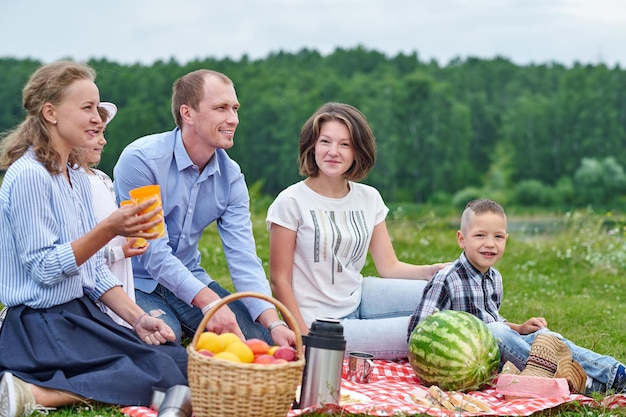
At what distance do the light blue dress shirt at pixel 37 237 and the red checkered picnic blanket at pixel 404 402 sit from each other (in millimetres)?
704

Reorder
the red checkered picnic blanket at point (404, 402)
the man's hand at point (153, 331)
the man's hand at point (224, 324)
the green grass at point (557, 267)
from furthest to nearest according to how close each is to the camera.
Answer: the green grass at point (557, 267) < the man's hand at point (224, 324) < the man's hand at point (153, 331) < the red checkered picnic blanket at point (404, 402)

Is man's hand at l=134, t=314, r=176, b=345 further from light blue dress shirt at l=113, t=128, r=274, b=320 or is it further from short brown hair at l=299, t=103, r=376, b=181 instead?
short brown hair at l=299, t=103, r=376, b=181

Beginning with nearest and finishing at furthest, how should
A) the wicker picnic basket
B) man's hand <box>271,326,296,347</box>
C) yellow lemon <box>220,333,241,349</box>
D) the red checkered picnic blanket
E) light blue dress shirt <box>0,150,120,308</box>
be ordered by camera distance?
1. the wicker picnic basket
2. yellow lemon <box>220,333,241,349</box>
3. light blue dress shirt <box>0,150,120,308</box>
4. the red checkered picnic blanket
5. man's hand <box>271,326,296,347</box>

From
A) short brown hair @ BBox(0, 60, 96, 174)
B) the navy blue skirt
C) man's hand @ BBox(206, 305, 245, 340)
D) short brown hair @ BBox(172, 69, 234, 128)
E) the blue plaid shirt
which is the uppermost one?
short brown hair @ BBox(172, 69, 234, 128)

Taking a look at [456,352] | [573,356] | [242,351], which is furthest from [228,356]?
[573,356]

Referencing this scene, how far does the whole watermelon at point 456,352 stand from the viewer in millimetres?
4766

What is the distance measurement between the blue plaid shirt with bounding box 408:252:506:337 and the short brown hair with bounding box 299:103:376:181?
→ 87 centimetres

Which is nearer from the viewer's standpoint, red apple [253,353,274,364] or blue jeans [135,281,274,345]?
red apple [253,353,274,364]

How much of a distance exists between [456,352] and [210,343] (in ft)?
5.19

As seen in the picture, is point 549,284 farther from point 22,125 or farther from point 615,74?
point 615,74

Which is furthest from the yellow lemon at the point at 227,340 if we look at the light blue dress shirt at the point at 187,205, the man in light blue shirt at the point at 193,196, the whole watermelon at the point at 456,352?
the whole watermelon at the point at 456,352

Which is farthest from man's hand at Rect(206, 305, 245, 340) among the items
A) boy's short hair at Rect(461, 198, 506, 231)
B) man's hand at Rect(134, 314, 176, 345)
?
boy's short hair at Rect(461, 198, 506, 231)

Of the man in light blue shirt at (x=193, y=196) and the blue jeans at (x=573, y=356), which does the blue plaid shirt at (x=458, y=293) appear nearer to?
the blue jeans at (x=573, y=356)

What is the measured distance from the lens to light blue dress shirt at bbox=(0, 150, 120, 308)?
407 centimetres
